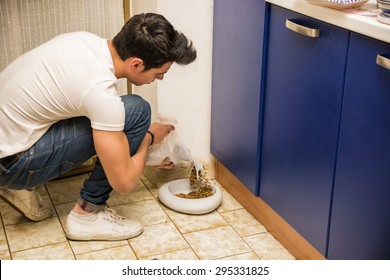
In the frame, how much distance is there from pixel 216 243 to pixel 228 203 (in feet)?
1.00

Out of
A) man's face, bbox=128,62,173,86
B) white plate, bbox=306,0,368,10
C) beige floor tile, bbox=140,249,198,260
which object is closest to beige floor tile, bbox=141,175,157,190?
beige floor tile, bbox=140,249,198,260

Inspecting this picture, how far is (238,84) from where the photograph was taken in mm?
2277

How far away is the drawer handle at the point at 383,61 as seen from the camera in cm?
150

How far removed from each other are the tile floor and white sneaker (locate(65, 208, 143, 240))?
2 cm

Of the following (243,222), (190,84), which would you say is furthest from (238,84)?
(243,222)

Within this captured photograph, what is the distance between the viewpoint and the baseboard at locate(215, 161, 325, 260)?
2049mm

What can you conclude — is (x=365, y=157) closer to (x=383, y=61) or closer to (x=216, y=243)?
(x=383, y=61)

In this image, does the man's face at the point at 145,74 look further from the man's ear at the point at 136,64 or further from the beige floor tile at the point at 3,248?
the beige floor tile at the point at 3,248

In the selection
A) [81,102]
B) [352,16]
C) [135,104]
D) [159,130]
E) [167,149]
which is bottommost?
[167,149]

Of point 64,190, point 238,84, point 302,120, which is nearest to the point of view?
point 302,120

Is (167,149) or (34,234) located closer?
(34,234)

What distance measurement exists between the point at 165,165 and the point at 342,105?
2.75ft

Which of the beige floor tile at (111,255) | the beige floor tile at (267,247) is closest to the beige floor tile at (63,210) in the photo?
the beige floor tile at (111,255)

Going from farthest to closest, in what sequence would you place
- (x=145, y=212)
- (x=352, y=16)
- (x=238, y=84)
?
(x=145, y=212), (x=238, y=84), (x=352, y=16)
